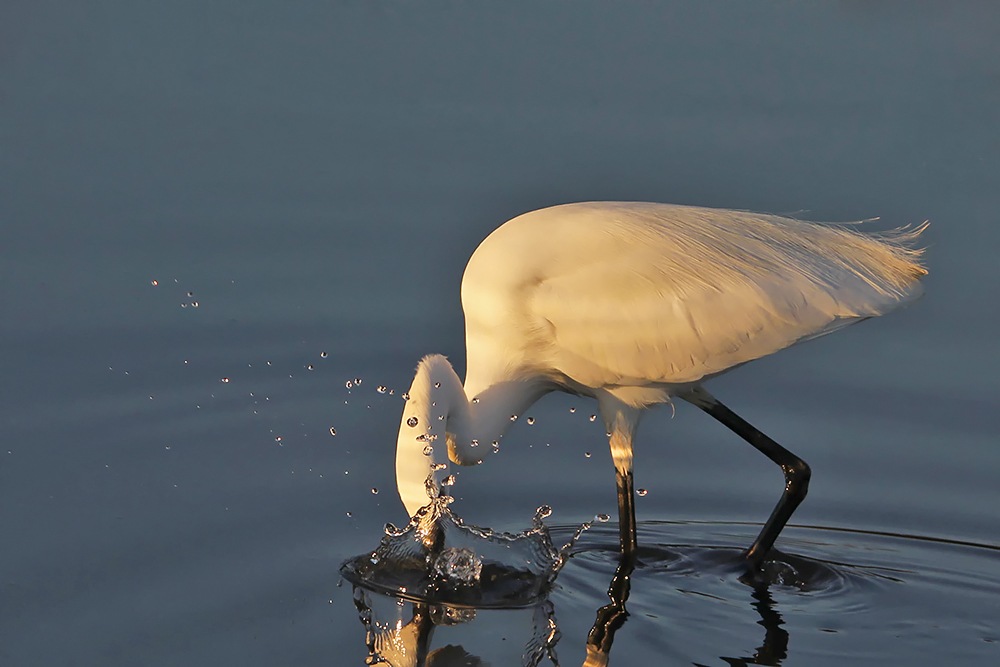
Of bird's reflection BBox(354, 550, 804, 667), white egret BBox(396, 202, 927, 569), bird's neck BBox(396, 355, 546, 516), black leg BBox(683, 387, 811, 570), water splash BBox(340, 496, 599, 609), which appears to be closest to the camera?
bird's reflection BBox(354, 550, 804, 667)

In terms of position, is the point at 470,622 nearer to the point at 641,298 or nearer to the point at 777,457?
the point at 641,298

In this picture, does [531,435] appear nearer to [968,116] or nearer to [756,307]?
[756,307]

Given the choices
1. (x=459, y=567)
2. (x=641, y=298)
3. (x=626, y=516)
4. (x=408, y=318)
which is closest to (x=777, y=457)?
(x=626, y=516)

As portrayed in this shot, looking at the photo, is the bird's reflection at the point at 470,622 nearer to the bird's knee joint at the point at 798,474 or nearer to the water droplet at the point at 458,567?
the water droplet at the point at 458,567

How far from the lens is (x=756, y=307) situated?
4.45 meters

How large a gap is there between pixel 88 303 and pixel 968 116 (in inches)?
175

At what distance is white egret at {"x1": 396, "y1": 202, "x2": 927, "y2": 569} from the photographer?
14.5ft

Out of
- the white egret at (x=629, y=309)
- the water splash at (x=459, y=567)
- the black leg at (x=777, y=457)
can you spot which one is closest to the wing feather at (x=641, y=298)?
the white egret at (x=629, y=309)

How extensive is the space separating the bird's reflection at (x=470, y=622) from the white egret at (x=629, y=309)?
0.39 m

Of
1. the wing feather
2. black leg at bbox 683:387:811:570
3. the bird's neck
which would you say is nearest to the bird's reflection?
the bird's neck

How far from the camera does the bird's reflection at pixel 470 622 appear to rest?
3.79 m

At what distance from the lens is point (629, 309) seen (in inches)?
176

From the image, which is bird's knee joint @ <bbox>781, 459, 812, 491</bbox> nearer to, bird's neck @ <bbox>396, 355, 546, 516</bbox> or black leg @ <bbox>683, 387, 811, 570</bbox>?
black leg @ <bbox>683, 387, 811, 570</bbox>

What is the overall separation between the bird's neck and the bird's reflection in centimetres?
32
